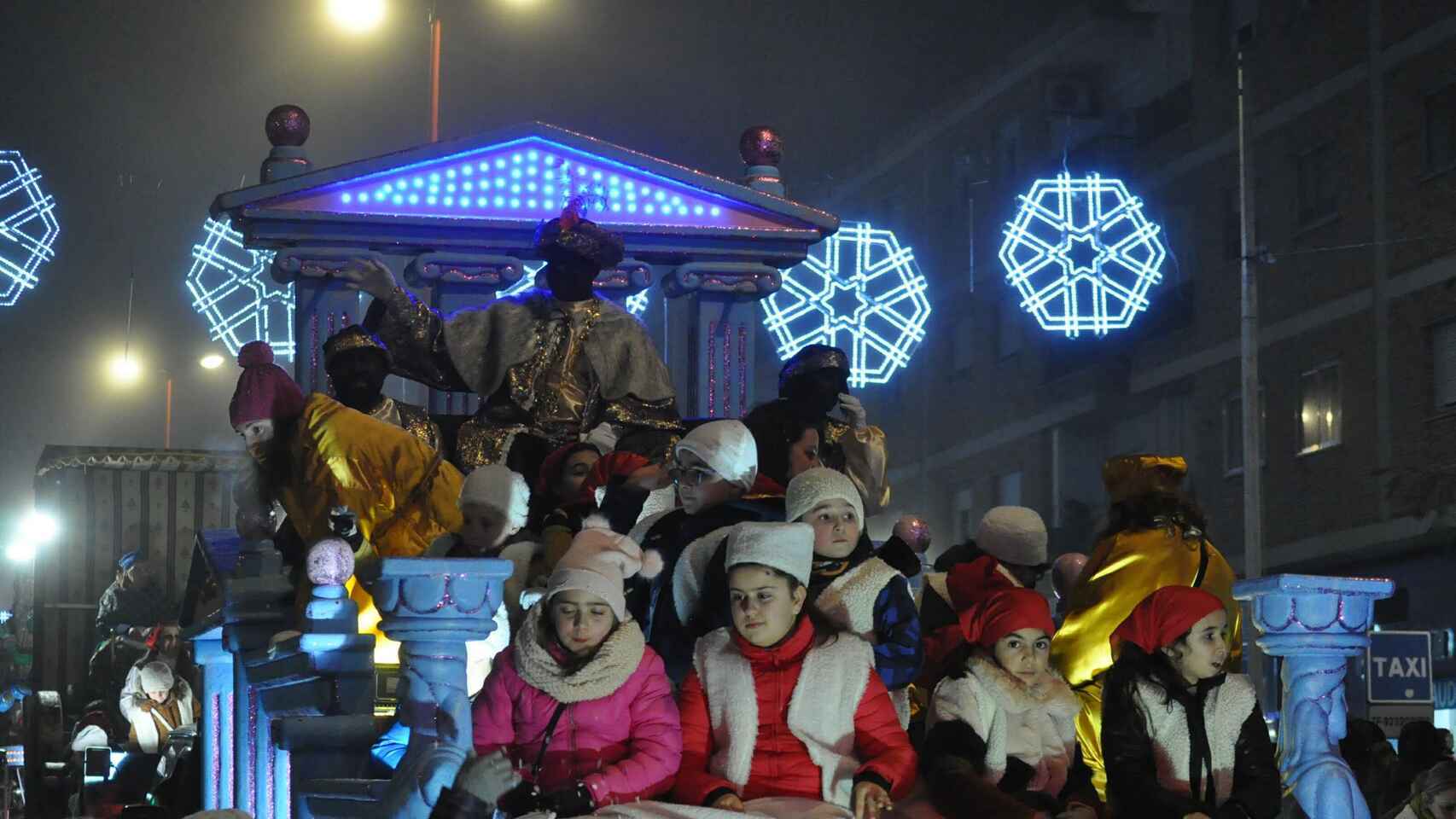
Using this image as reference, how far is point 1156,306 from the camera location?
34000 mm

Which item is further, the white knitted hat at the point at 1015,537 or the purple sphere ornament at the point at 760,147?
the purple sphere ornament at the point at 760,147

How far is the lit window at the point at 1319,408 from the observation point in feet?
97.1

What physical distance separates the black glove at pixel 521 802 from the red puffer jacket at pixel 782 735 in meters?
0.57

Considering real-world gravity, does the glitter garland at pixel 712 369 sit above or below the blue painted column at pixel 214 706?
above

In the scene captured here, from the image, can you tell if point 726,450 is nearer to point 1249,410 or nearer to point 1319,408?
point 1249,410

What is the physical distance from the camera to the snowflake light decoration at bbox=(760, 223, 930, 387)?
60.3 feet

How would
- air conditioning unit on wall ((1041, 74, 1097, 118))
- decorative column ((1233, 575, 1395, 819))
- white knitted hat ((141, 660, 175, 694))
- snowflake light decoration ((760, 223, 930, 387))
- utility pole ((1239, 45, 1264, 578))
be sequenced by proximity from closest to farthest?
decorative column ((1233, 575, 1395, 819)) → white knitted hat ((141, 660, 175, 694)) → snowflake light decoration ((760, 223, 930, 387)) → utility pole ((1239, 45, 1264, 578)) → air conditioning unit on wall ((1041, 74, 1097, 118))

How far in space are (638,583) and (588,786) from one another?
5.16 ft

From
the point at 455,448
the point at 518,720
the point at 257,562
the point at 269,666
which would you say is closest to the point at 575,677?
the point at 518,720

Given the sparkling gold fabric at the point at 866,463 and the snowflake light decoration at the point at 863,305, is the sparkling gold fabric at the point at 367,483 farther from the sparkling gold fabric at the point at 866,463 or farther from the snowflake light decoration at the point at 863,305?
the snowflake light decoration at the point at 863,305

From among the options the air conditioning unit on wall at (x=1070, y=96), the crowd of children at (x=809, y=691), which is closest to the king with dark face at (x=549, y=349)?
the crowd of children at (x=809, y=691)

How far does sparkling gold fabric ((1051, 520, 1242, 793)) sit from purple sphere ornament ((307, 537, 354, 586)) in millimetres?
2834

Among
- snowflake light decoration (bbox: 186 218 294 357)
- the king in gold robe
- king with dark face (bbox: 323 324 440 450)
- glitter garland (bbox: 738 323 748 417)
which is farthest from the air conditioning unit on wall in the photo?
the king in gold robe

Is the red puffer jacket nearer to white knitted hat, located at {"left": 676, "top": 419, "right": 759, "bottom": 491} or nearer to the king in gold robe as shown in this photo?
white knitted hat, located at {"left": 676, "top": 419, "right": 759, "bottom": 491}
